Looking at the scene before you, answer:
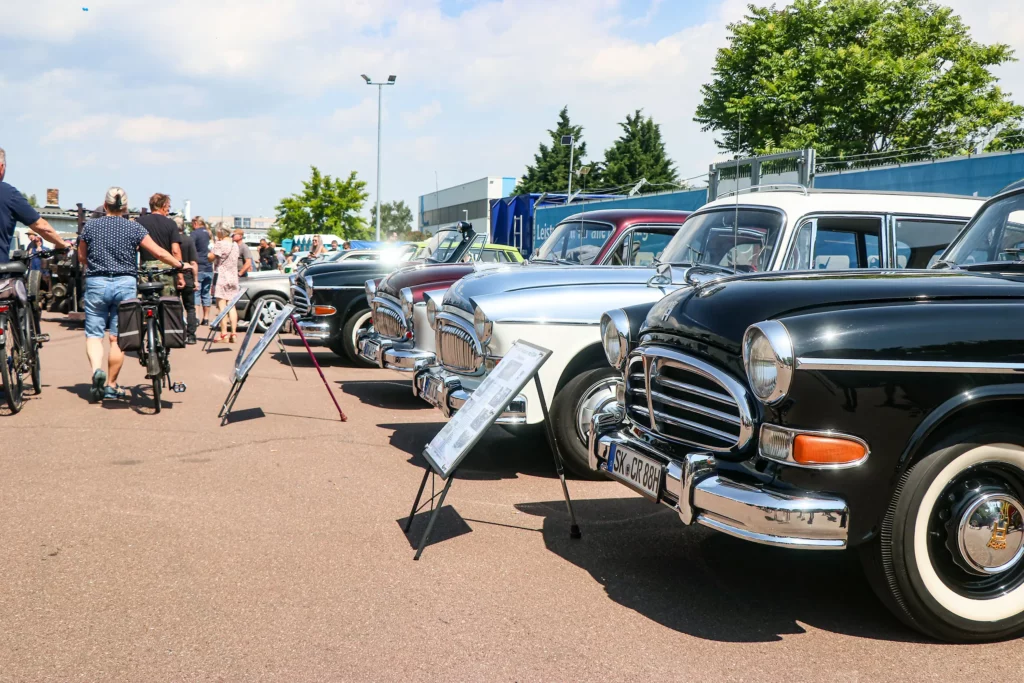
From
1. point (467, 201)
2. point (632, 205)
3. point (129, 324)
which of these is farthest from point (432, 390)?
point (467, 201)

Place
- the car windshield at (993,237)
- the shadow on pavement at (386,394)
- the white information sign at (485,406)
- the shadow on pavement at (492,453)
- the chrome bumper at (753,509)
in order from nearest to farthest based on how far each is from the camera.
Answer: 1. the chrome bumper at (753,509)
2. the white information sign at (485,406)
3. the car windshield at (993,237)
4. the shadow on pavement at (492,453)
5. the shadow on pavement at (386,394)

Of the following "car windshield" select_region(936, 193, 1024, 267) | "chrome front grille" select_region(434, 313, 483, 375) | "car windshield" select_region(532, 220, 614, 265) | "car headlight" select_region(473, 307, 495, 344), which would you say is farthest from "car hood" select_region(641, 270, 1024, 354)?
"car windshield" select_region(532, 220, 614, 265)

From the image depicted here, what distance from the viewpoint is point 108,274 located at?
27.2ft

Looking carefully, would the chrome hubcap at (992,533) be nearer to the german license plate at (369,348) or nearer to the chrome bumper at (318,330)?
the german license plate at (369,348)

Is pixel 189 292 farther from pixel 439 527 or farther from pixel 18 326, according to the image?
pixel 439 527

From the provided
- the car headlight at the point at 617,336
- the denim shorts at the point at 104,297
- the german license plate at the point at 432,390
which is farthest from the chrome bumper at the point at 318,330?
the car headlight at the point at 617,336

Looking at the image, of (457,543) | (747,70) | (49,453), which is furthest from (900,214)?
(747,70)

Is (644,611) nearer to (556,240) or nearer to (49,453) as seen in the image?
(49,453)

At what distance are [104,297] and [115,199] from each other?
2.95 feet

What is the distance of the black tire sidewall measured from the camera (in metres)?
3.38

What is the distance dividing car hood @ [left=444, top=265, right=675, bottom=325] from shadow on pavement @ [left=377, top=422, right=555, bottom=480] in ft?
3.44

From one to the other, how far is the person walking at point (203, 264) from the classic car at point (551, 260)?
22.6 feet

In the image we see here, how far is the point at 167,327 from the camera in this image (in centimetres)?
841

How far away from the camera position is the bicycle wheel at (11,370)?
297 inches
